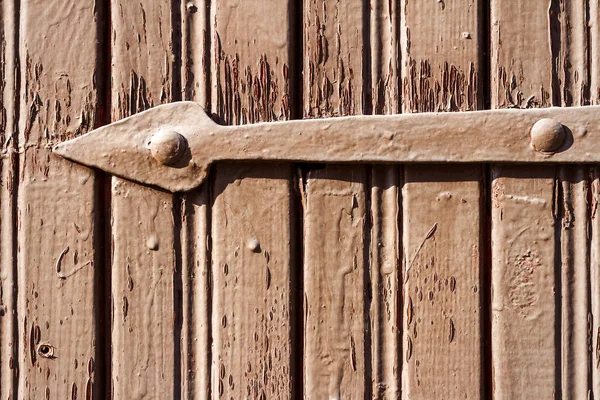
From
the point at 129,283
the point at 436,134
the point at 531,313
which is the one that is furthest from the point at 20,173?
the point at 531,313

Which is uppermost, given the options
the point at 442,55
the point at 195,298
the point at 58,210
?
the point at 442,55

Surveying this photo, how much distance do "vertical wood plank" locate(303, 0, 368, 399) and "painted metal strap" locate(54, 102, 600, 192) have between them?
42 millimetres

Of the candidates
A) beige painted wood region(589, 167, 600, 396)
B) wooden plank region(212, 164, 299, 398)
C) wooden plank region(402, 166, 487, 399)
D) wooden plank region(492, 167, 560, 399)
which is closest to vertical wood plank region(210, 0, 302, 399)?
wooden plank region(212, 164, 299, 398)

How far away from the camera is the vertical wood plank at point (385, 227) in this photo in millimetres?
730

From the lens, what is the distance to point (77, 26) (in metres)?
0.76

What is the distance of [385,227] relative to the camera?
0.73 m

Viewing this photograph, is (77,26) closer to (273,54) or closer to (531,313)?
(273,54)

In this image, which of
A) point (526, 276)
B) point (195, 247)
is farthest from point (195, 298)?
point (526, 276)

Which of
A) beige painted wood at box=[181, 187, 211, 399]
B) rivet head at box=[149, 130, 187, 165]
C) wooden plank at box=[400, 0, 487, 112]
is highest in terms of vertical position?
→ wooden plank at box=[400, 0, 487, 112]

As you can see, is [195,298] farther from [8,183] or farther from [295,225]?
[8,183]

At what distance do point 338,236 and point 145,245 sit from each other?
25 cm

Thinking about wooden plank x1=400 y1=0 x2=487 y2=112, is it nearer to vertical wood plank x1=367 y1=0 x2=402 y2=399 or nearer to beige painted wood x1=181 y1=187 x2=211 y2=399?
vertical wood plank x1=367 y1=0 x2=402 y2=399

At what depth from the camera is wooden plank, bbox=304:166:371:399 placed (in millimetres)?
732

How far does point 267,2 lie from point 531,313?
0.50 m
